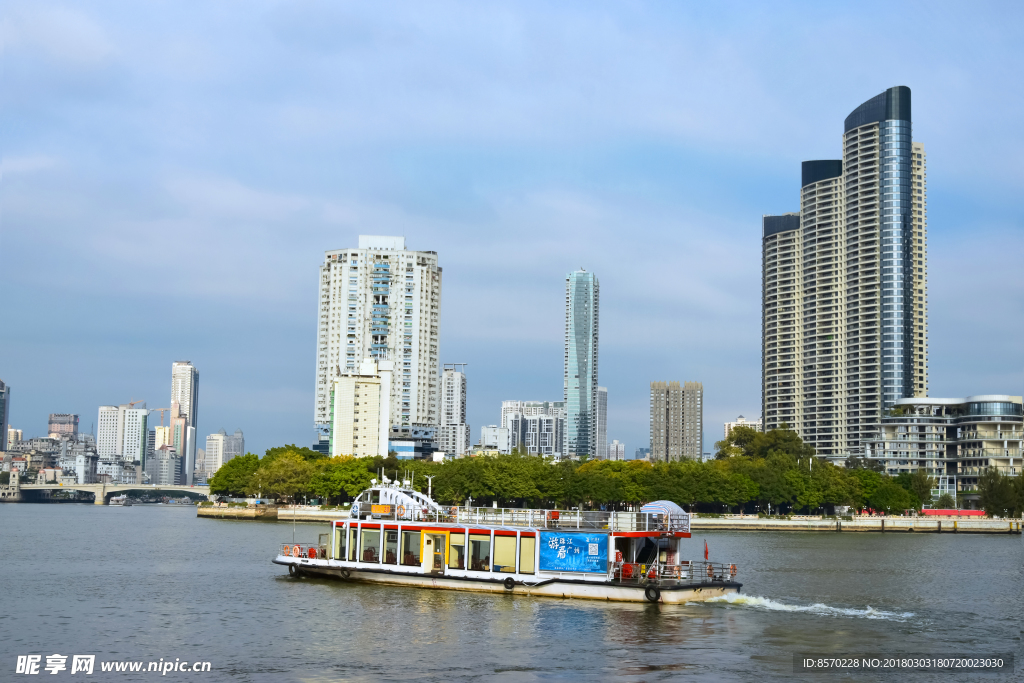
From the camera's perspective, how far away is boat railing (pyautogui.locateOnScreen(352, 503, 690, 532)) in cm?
4788

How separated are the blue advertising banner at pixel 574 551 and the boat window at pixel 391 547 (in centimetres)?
822

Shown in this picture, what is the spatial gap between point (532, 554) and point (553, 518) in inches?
100

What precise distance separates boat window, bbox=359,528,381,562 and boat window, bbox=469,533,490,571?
5552 millimetres

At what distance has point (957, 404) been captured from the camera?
633 feet

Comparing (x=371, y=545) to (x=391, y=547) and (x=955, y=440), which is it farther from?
(x=955, y=440)

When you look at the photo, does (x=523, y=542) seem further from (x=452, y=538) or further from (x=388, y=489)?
(x=388, y=489)

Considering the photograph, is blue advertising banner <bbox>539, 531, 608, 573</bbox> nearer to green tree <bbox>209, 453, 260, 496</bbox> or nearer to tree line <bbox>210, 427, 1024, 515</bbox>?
tree line <bbox>210, 427, 1024, 515</bbox>

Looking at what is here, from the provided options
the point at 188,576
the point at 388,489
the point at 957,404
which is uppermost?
the point at 957,404

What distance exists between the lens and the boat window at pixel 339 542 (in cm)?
5417

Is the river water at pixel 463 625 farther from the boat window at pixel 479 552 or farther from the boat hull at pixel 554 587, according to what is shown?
the boat window at pixel 479 552

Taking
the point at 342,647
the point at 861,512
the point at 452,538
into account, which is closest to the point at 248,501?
the point at 861,512

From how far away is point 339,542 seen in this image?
54531 mm

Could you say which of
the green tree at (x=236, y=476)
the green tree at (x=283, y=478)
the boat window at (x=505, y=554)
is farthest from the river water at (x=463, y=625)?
the green tree at (x=236, y=476)

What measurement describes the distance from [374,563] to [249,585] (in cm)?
692
